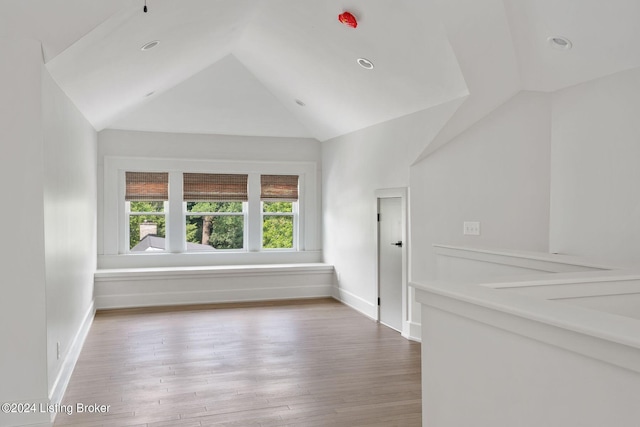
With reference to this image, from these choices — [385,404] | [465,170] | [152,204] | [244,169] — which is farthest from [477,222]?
[152,204]

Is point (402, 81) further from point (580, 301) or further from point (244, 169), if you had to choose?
point (244, 169)

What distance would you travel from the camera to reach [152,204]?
7.66 meters

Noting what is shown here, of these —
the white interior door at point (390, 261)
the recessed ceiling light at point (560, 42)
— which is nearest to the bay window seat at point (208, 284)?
the white interior door at point (390, 261)

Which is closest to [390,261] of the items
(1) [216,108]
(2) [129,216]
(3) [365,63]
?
(3) [365,63]

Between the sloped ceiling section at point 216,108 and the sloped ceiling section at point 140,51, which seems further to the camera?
the sloped ceiling section at point 216,108

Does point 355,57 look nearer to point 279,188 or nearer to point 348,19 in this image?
point 348,19

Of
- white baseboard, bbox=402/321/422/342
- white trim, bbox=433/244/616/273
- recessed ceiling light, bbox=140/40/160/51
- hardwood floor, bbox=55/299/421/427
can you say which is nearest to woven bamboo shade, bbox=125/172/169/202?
hardwood floor, bbox=55/299/421/427

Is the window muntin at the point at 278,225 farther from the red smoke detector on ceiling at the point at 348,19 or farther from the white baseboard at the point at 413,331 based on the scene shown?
the red smoke detector on ceiling at the point at 348,19

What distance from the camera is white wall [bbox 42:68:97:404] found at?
11.4 ft

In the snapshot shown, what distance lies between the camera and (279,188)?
821 centimetres

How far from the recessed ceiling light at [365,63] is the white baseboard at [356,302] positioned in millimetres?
2902

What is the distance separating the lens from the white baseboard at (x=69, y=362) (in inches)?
140

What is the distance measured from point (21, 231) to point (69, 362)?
1.51m

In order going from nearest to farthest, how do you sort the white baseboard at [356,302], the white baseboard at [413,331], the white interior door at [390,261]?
1. the white baseboard at [413,331]
2. the white interior door at [390,261]
3. the white baseboard at [356,302]
